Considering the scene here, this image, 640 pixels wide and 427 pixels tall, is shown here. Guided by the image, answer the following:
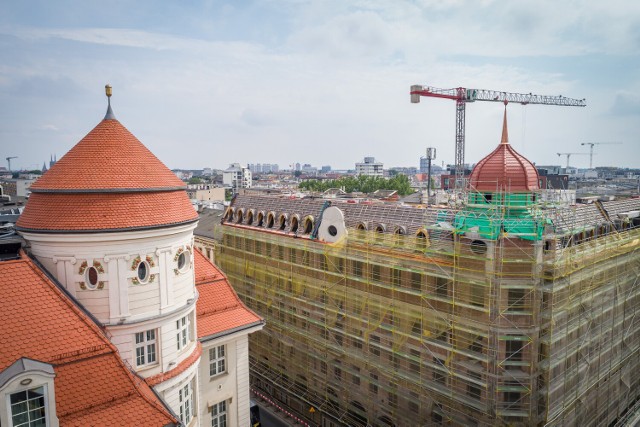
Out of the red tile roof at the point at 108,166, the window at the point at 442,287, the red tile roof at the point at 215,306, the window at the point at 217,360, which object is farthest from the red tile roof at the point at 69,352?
the window at the point at 442,287

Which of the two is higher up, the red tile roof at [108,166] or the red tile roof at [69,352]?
the red tile roof at [108,166]

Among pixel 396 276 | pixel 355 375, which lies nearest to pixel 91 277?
pixel 396 276

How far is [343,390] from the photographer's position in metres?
34.2

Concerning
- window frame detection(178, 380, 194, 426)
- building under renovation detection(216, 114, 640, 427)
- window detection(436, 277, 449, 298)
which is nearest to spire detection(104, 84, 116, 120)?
window frame detection(178, 380, 194, 426)

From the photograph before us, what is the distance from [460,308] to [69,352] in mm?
19756

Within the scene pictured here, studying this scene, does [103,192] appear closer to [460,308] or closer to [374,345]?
[460,308]

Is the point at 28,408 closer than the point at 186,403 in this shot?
Yes

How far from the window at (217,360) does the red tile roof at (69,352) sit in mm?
8763

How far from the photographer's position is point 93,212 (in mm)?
19422

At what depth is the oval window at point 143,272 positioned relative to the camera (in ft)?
66.9

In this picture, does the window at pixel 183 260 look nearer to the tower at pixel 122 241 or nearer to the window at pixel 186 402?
the tower at pixel 122 241

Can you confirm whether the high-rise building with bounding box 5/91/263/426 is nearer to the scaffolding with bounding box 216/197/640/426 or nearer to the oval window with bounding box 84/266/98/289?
the oval window with bounding box 84/266/98/289

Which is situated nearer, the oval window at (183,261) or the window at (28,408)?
the window at (28,408)

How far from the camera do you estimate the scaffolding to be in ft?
82.3
